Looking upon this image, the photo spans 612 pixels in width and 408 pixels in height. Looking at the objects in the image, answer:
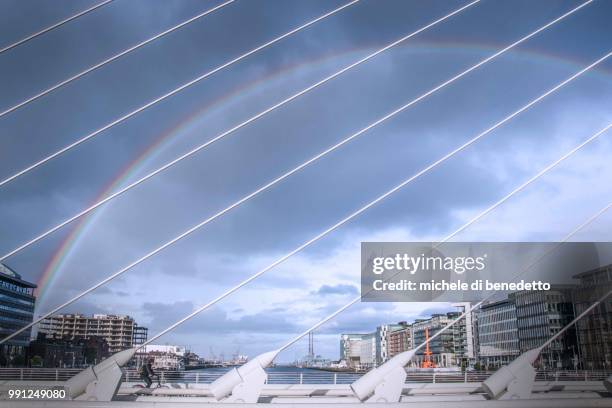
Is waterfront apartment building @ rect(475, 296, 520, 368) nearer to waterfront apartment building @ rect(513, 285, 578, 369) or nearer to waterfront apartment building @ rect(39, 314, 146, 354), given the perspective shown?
waterfront apartment building @ rect(513, 285, 578, 369)

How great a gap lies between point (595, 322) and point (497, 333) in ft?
136

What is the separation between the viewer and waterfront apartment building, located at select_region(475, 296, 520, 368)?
358 feet

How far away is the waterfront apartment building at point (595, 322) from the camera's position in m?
73.4

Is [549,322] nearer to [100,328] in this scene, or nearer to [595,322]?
[595,322]

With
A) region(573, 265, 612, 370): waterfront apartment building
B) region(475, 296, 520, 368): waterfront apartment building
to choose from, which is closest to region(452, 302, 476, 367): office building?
region(475, 296, 520, 368): waterfront apartment building

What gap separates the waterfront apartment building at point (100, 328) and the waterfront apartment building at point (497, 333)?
281 ft

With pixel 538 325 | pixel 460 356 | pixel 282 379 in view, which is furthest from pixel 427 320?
pixel 282 379

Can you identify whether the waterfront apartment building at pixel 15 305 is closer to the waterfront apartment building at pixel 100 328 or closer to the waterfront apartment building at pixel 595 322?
the waterfront apartment building at pixel 100 328

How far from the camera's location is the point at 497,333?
386ft

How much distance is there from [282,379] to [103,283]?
7.32 metres

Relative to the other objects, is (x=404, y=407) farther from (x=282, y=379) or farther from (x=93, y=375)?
(x=282, y=379)

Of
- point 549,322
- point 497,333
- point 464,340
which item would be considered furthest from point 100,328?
point 549,322

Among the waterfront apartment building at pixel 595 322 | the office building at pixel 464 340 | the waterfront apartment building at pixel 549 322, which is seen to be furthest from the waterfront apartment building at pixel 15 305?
the office building at pixel 464 340

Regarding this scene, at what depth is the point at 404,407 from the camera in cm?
593
